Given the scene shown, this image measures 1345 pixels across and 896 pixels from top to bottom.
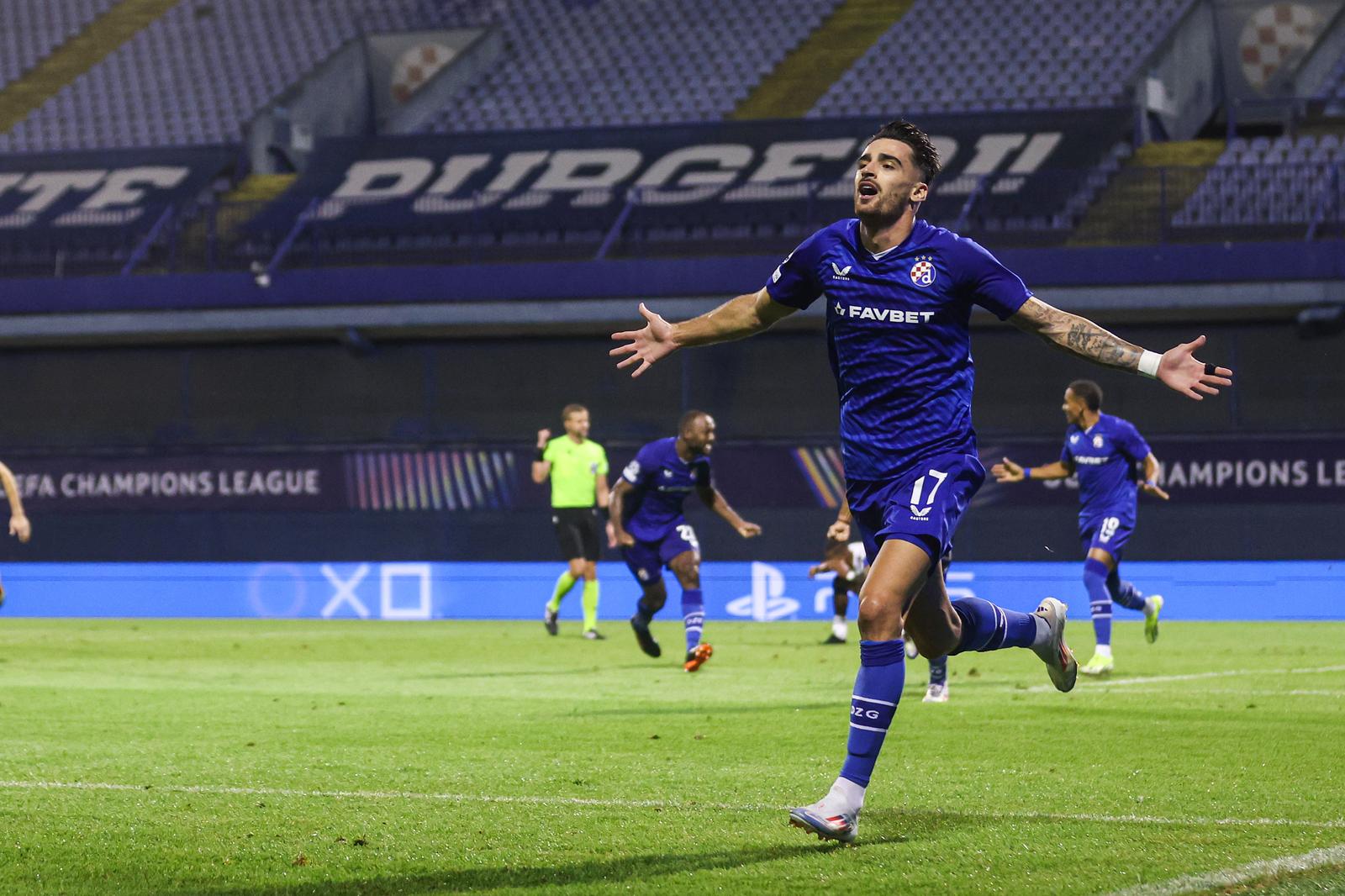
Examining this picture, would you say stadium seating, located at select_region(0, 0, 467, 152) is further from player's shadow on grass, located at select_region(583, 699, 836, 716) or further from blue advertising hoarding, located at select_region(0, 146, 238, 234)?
player's shadow on grass, located at select_region(583, 699, 836, 716)

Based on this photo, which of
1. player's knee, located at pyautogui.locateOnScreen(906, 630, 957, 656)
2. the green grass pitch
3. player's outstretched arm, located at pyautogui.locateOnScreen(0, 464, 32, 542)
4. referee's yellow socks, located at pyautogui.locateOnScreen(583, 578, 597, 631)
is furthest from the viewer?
referee's yellow socks, located at pyautogui.locateOnScreen(583, 578, 597, 631)

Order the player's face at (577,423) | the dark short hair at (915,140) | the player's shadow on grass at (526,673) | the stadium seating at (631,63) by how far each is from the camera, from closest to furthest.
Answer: the dark short hair at (915,140)
the player's shadow on grass at (526,673)
the player's face at (577,423)
the stadium seating at (631,63)

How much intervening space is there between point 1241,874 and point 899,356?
1.96m

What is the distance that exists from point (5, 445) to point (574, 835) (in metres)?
24.2

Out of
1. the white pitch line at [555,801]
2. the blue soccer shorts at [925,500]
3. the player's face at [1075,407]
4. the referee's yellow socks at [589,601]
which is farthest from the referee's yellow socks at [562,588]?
the blue soccer shorts at [925,500]

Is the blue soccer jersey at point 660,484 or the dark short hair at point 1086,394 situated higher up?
the dark short hair at point 1086,394

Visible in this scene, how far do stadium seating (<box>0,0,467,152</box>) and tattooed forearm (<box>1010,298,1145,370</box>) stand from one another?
27.0 m

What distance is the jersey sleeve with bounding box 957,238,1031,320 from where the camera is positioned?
5984mm

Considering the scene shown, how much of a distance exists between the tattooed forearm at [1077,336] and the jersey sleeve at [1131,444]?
7.70 meters

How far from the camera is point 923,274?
602 cm

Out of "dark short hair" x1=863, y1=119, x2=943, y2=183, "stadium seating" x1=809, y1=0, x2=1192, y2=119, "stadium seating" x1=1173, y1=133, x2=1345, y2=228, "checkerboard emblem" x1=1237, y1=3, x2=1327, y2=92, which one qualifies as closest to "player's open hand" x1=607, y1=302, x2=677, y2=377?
"dark short hair" x1=863, y1=119, x2=943, y2=183

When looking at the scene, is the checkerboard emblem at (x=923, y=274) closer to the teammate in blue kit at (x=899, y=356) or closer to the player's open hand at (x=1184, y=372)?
the teammate in blue kit at (x=899, y=356)

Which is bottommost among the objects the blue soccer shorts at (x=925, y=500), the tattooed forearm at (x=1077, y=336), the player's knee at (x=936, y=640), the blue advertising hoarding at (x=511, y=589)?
the blue advertising hoarding at (x=511, y=589)

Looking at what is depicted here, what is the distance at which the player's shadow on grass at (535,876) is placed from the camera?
502 centimetres
